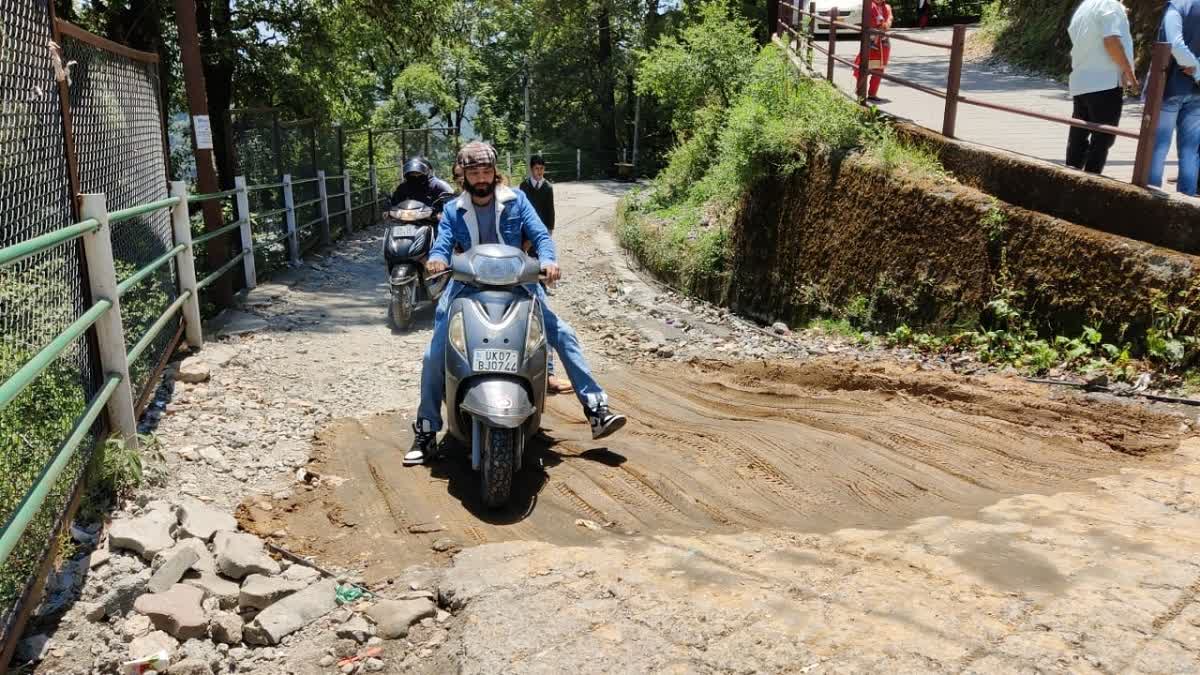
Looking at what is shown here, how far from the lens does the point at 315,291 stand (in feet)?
38.0

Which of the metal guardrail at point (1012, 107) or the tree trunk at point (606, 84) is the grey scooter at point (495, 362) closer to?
the metal guardrail at point (1012, 107)

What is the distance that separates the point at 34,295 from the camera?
4.23 meters

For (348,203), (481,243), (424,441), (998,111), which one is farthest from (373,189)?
(424,441)

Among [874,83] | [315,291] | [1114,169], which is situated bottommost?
[315,291]

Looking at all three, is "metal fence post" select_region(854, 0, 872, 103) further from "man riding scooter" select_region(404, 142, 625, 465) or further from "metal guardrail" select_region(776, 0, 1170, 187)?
"man riding scooter" select_region(404, 142, 625, 465)

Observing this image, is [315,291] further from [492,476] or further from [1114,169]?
[1114,169]

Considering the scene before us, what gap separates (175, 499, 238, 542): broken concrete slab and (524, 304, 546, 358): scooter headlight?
1.68 m

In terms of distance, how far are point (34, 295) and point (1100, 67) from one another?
762 cm

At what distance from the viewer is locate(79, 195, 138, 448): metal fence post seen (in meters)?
4.60

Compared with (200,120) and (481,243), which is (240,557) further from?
(200,120)

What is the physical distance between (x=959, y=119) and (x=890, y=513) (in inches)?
347

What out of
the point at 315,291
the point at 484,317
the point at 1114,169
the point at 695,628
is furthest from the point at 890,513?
the point at 315,291

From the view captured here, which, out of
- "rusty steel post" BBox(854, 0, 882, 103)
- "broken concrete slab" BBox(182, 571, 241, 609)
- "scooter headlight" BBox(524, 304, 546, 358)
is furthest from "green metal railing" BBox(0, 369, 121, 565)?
"rusty steel post" BBox(854, 0, 882, 103)

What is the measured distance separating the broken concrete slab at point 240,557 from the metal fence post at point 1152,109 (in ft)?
21.2
